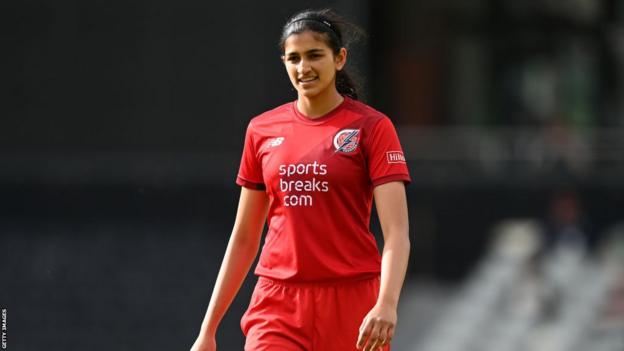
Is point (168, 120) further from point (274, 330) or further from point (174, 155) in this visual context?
point (274, 330)

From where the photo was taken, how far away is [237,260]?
203 inches

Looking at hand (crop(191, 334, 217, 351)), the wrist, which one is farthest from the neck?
hand (crop(191, 334, 217, 351))

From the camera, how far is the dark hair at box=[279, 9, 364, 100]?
493 cm

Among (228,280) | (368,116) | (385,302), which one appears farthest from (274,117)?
(385,302)

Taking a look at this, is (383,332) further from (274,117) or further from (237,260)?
(274,117)

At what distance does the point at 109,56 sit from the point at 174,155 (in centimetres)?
147

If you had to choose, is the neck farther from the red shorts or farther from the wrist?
the wrist

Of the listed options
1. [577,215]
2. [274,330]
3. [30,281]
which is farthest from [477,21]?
[274,330]

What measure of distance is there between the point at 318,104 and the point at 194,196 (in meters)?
10.8

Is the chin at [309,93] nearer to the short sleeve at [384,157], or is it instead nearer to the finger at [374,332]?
the short sleeve at [384,157]

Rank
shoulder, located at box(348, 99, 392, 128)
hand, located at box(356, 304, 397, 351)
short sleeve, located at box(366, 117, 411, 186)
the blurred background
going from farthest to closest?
the blurred background
shoulder, located at box(348, 99, 392, 128)
short sleeve, located at box(366, 117, 411, 186)
hand, located at box(356, 304, 397, 351)

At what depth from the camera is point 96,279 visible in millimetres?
14148

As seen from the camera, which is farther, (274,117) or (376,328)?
(274,117)

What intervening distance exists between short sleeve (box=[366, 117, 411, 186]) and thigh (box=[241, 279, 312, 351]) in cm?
54
